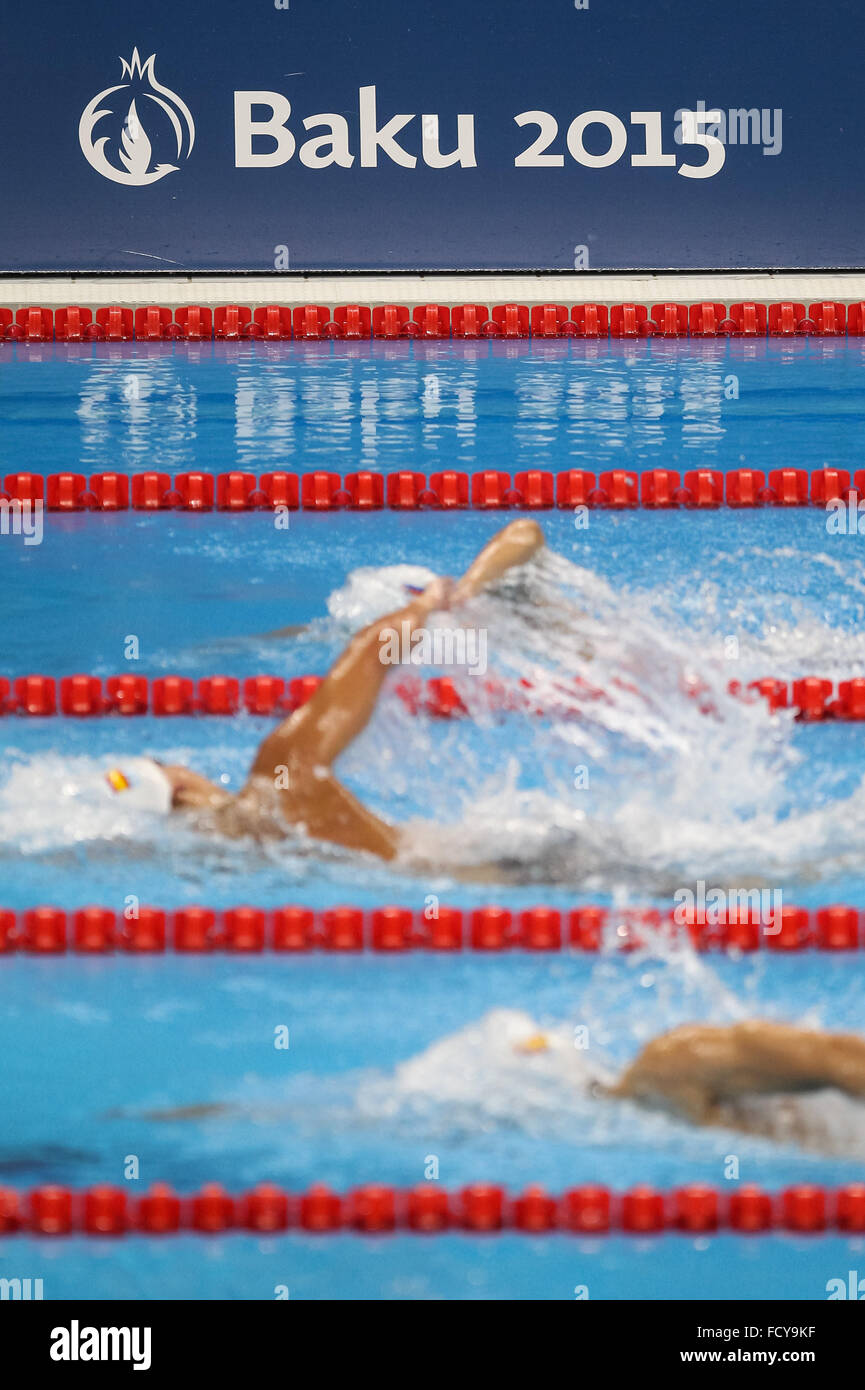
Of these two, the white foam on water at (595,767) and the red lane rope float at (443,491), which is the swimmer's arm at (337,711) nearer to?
the white foam on water at (595,767)

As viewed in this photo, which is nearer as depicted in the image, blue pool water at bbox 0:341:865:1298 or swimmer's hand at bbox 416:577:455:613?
blue pool water at bbox 0:341:865:1298

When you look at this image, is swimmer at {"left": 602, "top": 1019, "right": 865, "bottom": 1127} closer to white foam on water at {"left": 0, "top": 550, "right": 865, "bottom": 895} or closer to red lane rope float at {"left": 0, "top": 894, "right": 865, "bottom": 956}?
red lane rope float at {"left": 0, "top": 894, "right": 865, "bottom": 956}

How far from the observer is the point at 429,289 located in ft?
36.8

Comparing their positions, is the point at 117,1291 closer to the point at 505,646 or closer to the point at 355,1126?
the point at 355,1126

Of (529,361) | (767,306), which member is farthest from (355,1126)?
(767,306)

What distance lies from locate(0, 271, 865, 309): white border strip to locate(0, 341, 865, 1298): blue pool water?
1.73 m

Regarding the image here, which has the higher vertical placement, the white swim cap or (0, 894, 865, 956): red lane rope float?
the white swim cap

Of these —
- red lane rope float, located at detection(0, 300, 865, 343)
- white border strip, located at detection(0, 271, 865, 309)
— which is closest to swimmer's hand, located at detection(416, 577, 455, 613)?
red lane rope float, located at detection(0, 300, 865, 343)

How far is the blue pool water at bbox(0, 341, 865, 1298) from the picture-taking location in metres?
3.93

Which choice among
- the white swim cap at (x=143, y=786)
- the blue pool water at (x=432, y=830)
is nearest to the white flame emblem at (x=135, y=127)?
the blue pool water at (x=432, y=830)

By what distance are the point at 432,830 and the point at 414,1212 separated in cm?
164

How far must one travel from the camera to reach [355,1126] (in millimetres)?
4090

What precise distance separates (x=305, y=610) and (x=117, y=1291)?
354cm

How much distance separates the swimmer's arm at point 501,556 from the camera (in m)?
6.02
